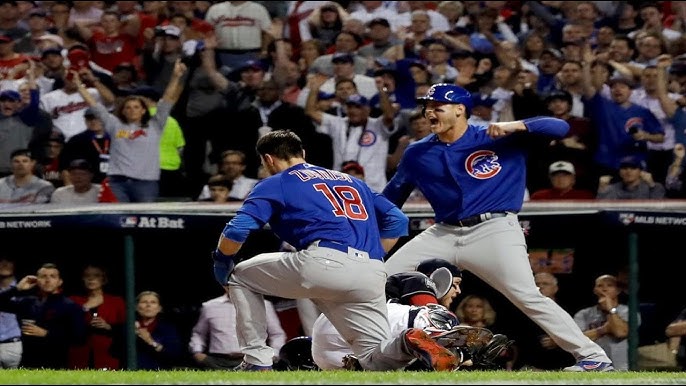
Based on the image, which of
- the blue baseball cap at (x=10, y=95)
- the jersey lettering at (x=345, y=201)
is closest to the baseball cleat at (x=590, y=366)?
the jersey lettering at (x=345, y=201)

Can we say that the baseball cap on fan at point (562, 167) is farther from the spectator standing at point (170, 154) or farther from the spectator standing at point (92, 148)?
the spectator standing at point (92, 148)

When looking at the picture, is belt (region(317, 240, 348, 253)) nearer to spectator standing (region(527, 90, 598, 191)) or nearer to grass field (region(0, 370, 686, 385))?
grass field (region(0, 370, 686, 385))

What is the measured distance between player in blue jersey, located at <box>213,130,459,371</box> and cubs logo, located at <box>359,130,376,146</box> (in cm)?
463

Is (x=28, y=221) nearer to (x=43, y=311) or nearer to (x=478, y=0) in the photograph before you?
(x=43, y=311)

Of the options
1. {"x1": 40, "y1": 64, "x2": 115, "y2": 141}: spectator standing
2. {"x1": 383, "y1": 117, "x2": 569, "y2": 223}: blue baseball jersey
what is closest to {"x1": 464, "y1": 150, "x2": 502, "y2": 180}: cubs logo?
{"x1": 383, "y1": 117, "x2": 569, "y2": 223}: blue baseball jersey

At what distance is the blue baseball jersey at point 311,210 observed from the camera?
22.9ft

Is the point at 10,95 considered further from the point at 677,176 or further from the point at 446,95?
the point at 677,176

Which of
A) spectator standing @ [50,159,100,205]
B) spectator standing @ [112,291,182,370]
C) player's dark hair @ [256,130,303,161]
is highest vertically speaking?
player's dark hair @ [256,130,303,161]

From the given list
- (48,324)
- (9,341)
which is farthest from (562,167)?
(9,341)

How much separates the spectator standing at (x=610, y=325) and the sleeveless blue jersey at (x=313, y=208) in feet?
11.0

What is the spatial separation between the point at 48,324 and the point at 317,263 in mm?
3913

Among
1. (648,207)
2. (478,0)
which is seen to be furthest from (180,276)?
(478,0)

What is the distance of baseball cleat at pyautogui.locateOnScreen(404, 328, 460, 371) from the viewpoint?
7.02 meters

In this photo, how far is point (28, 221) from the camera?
419 inches
